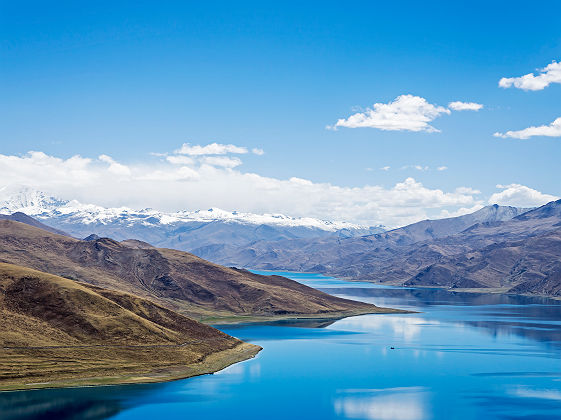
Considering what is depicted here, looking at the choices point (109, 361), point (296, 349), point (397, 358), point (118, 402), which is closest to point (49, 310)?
point (109, 361)

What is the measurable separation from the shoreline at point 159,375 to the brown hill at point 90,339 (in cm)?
21

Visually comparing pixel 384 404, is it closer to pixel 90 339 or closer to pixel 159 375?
pixel 159 375

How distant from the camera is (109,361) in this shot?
5635 inches

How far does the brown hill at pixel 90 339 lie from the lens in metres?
134

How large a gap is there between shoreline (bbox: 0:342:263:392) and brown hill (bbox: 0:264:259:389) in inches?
8.2

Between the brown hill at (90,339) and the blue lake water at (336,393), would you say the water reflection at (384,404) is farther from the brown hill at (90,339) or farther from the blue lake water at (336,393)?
the brown hill at (90,339)

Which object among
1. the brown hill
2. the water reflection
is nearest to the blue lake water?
the water reflection

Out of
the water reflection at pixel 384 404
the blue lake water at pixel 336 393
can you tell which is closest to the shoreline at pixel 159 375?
the blue lake water at pixel 336 393

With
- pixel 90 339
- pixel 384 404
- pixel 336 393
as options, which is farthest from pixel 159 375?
pixel 384 404

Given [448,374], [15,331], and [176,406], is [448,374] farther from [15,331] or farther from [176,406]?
[15,331]

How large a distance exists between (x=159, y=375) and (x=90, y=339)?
22210 mm

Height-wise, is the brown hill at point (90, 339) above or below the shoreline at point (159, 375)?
above

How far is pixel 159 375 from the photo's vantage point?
141250 millimetres

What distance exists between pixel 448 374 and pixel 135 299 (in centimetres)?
8957
